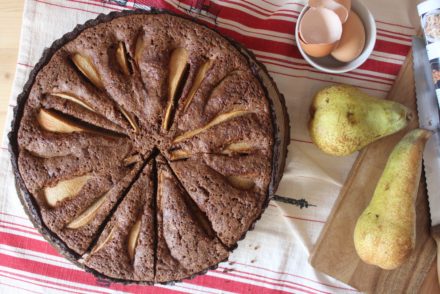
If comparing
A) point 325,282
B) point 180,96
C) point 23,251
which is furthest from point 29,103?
point 325,282

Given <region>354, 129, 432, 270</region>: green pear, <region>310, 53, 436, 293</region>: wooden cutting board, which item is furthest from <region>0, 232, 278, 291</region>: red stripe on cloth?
<region>354, 129, 432, 270</region>: green pear

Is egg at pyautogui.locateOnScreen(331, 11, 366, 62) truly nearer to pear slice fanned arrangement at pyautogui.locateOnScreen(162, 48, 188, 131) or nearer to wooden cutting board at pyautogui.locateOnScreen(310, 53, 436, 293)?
wooden cutting board at pyautogui.locateOnScreen(310, 53, 436, 293)

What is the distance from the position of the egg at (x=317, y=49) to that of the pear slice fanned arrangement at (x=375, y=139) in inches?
5.4

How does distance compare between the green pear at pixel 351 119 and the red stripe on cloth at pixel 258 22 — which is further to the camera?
→ the red stripe on cloth at pixel 258 22

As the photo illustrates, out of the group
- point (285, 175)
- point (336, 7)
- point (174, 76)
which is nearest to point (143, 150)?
point (174, 76)

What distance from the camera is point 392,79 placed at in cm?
208

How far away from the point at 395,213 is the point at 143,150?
95 cm

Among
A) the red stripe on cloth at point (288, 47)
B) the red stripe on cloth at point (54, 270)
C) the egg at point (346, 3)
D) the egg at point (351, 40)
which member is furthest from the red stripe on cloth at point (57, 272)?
the egg at point (346, 3)

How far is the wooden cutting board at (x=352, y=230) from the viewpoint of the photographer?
204cm

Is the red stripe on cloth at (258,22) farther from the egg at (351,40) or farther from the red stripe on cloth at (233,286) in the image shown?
the red stripe on cloth at (233,286)

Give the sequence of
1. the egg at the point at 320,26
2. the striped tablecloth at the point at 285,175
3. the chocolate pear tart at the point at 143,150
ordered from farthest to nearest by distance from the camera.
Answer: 1. the striped tablecloth at the point at 285,175
2. the egg at the point at 320,26
3. the chocolate pear tart at the point at 143,150

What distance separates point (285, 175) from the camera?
203cm

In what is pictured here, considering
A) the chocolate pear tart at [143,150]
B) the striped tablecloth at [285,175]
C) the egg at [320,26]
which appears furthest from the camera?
the striped tablecloth at [285,175]

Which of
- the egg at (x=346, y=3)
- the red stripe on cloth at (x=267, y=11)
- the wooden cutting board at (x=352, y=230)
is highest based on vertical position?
the egg at (x=346, y=3)
